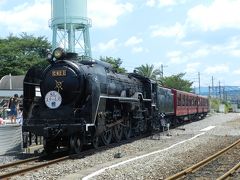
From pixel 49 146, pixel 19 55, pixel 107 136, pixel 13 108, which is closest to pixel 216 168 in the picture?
pixel 49 146

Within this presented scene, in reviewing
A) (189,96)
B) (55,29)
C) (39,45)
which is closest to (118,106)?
(189,96)

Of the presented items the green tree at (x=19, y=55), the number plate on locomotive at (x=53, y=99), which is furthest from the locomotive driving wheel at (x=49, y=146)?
the green tree at (x=19, y=55)

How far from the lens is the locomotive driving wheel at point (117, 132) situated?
18938 mm

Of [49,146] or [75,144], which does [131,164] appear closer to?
[75,144]

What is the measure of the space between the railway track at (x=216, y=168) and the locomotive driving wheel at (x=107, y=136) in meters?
4.73

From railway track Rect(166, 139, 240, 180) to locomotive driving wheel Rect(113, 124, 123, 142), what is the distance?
4.91m

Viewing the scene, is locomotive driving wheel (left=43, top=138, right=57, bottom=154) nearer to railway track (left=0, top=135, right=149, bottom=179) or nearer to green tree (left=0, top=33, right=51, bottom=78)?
railway track (left=0, top=135, right=149, bottom=179)

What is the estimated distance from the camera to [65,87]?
1571 centimetres

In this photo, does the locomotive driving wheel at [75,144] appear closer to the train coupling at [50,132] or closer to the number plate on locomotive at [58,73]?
the train coupling at [50,132]

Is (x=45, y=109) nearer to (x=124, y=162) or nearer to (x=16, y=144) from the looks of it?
(x=16, y=144)

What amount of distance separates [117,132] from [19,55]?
153 ft

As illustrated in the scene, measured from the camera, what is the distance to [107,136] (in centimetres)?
1830

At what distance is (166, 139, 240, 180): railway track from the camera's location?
35.6ft

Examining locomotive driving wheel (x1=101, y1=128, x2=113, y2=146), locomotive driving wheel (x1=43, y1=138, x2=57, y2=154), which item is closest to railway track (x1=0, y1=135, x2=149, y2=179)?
locomotive driving wheel (x1=43, y1=138, x2=57, y2=154)
